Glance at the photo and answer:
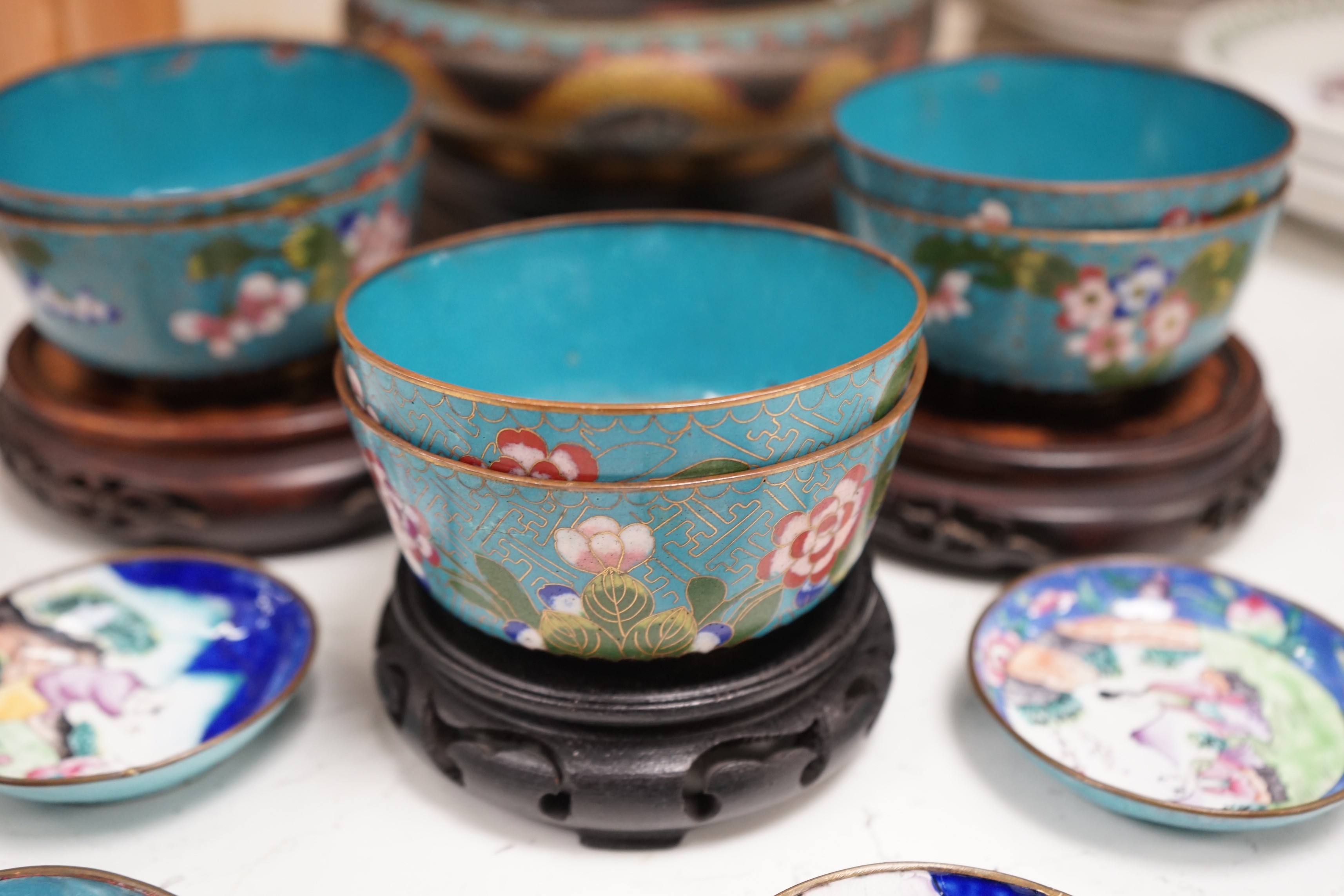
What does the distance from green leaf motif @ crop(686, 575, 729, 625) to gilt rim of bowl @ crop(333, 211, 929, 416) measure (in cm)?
7

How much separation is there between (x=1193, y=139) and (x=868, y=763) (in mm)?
512

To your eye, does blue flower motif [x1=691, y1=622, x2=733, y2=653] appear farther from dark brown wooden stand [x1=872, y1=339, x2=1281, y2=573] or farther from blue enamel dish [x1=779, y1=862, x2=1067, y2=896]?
dark brown wooden stand [x1=872, y1=339, x2=1281, y2=573]

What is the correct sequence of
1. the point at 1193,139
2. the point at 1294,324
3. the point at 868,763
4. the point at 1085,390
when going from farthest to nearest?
the point at 1294,324
the point at 1193,139
the point at 1085,390
the point at 868,763

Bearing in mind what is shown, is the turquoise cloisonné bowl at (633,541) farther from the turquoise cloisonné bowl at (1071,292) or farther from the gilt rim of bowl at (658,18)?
the gilt rim of bowl at (658,18)

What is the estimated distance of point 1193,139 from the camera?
835mm

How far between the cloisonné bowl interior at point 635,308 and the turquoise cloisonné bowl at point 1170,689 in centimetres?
18

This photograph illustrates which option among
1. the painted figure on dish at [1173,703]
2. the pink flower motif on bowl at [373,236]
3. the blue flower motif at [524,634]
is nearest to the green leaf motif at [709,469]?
the blue flower motif at [524,634]

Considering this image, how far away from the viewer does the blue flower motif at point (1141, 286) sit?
25.5 inches

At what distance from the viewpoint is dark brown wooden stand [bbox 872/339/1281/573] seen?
0.68 metres

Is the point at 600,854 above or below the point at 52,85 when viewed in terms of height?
below

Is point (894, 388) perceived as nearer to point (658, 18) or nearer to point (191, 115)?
point (658, 18)

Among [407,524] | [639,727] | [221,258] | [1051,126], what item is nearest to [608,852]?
[639,727]

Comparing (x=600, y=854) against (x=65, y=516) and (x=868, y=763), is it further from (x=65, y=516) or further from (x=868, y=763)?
(x=65, y=516)

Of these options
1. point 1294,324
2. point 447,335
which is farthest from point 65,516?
point 1294,324
